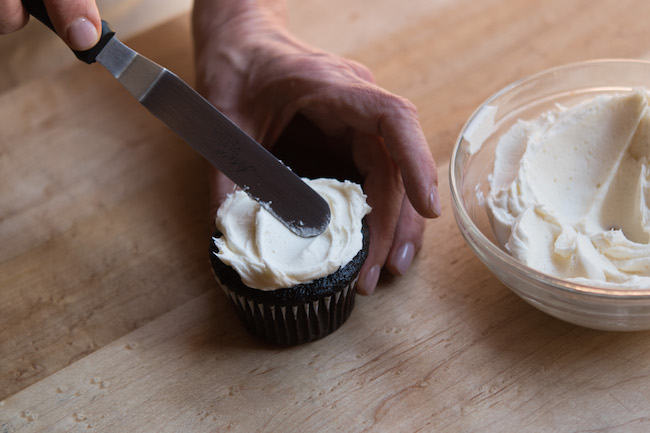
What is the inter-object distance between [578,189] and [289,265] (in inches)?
28.9

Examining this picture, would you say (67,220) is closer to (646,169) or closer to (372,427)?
(372,427)

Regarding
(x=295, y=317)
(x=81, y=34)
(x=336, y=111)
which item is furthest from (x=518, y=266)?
(x=81, y=34)

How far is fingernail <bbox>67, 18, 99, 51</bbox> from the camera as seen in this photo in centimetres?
135

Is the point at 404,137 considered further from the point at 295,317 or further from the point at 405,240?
the point at 295,317

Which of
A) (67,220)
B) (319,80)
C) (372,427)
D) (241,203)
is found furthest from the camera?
(67,220)

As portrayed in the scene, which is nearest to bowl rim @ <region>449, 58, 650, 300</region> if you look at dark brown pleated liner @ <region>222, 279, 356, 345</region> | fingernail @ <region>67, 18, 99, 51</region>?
dark brown pleated liner @ <region>222, 279, 356, 345</region>

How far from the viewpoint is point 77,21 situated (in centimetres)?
135

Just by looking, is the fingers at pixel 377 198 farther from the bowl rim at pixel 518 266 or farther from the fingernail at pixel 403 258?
the bowl rim at pixel 518 266

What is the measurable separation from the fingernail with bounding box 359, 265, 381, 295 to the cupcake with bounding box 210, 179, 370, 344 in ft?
0.17

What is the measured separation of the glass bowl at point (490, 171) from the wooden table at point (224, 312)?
0.12 metres

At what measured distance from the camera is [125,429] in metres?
1.43

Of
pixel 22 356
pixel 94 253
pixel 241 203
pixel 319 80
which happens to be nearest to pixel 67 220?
pixel 94 253

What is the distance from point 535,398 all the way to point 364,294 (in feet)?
1.46

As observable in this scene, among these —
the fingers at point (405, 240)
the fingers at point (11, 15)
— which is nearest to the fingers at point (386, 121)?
the fingers at point (405, 240)
